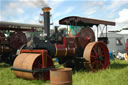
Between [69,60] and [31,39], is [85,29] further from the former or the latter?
[31,39]

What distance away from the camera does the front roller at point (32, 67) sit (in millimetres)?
5203

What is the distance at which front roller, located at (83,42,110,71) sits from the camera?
661 centimetres

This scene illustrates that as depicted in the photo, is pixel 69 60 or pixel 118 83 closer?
pixel 118 83

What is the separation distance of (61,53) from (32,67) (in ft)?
5.07

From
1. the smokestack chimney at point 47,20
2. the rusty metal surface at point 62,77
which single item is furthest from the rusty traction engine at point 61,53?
the rusty metal surface at point 62,77

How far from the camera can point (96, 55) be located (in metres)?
6.99

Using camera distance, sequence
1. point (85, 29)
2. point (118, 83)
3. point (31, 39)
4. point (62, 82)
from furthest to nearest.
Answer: point (85, 29), point (31, 39), point (118, 83), point (62, 82)

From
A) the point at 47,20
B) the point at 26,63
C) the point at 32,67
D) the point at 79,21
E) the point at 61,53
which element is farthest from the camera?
the point at 79,21

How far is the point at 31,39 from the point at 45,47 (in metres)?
0.52

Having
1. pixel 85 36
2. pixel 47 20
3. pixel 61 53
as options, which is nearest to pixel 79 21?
pixel 85 36

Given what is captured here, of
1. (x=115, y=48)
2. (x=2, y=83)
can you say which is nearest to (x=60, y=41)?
(x=2, y=83)

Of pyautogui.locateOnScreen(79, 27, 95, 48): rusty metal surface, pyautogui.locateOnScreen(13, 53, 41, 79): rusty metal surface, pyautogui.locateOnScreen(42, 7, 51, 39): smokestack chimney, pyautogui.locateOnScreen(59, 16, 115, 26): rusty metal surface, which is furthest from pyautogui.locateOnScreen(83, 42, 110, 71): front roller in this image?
pyautogui.locateOnScreen(13, 53, 41, 79): rusty metal surface

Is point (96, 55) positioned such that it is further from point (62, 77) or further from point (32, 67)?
point (62, 77)

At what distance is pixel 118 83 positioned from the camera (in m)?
4.73
